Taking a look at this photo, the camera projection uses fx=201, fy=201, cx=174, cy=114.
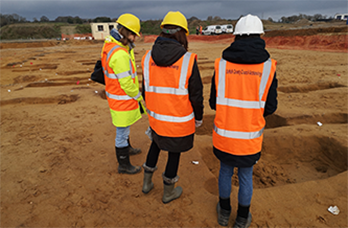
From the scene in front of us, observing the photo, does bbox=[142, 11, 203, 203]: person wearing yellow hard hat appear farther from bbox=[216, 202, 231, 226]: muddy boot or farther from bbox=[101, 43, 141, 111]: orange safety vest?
bbox=[216, 202, 231, 226]: muddy boot

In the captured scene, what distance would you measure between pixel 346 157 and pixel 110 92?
4.08m

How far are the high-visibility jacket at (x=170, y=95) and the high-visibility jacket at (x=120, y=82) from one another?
0.50 m

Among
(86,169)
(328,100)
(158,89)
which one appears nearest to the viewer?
(158,89)

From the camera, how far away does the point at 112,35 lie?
9.07ft

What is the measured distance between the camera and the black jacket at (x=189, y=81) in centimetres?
198

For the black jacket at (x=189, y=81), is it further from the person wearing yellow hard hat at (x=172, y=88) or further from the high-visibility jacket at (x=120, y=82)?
the high-visibility jacket at (x=120, y=82)

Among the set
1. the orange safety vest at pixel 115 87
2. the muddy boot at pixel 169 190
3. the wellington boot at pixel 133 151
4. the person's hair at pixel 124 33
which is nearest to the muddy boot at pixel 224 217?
the muddy boot at pixel 169 190

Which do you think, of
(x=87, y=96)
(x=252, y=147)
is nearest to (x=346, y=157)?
(x=252, y=147)

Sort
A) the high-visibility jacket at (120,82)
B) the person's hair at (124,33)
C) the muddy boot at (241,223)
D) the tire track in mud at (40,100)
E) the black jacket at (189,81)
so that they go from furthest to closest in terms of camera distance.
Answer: the tire track in mud at (40,100) < the person's hair at (124,33) < the high-visibility jacket at (120,82) < the muddy boot at (241,223) < the black jacket at (189,81)

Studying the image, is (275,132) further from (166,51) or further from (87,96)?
(87,96)

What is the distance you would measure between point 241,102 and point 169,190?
1.47m

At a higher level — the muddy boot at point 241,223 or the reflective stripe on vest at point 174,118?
the reflective stripe on vest at point 174,118

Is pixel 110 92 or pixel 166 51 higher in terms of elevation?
pixel 166 51

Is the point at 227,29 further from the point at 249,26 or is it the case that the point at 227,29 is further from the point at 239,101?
the point at 239,101
